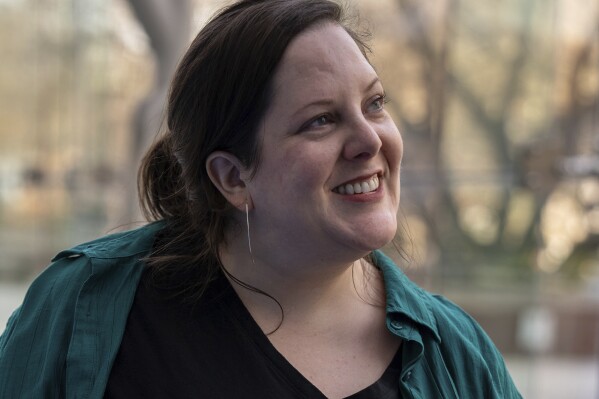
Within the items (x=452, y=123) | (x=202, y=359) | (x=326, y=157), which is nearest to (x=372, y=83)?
(x=326, y=157)

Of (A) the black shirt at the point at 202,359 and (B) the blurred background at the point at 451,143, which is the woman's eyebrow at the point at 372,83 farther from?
(B) the blurred background at the point at 451,143

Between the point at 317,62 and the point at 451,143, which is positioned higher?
the point at 317,62

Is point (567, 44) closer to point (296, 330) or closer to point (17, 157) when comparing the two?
point (17, 157)

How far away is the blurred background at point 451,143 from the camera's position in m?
4.48

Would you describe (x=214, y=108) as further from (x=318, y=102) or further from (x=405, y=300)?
(x=405, y=300)

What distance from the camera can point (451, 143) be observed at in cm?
458

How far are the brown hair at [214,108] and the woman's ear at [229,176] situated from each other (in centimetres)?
1

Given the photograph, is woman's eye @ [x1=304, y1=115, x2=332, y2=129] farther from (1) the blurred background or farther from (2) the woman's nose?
(1) the blurred background

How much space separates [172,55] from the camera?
3814mm

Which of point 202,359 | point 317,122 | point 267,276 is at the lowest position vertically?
point 202,359

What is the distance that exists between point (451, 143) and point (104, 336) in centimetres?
323

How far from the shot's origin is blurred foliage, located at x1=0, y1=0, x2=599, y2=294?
448cm

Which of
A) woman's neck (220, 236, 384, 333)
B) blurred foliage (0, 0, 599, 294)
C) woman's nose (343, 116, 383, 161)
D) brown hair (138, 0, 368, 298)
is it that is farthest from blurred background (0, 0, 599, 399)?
woman's nose (343, 116, 383, 161)

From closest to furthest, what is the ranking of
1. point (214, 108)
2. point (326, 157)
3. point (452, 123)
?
point (326, 157)
point (214, 108)
point (452, 123)
